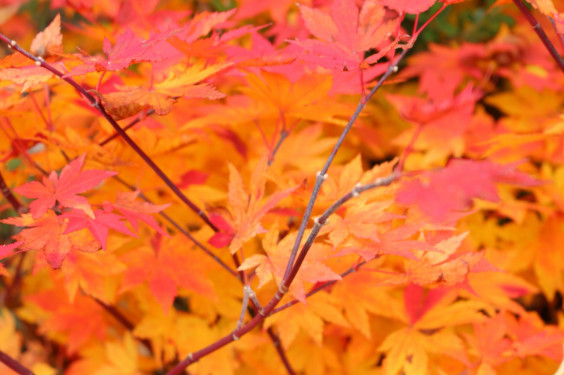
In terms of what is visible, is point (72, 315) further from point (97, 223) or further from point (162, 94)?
point (162, 94)

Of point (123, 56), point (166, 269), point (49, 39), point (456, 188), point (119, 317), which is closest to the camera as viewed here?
point (456, 188)

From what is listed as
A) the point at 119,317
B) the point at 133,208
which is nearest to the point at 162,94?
the point at 133,208

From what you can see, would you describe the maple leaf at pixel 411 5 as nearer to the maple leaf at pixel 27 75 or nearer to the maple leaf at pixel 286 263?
the maple leaf at pixel 286 263

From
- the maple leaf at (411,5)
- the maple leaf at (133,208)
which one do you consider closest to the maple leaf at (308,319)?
the maple leaf at (133,208)

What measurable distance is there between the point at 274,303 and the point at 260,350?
18.3 inches

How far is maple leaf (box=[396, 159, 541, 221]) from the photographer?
1.15ft

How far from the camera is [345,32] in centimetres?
61

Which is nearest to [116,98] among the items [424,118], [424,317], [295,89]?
[295,89]

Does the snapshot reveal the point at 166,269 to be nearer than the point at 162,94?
No

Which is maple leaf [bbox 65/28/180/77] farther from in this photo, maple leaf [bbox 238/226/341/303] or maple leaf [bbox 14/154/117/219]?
maple leaf [bbox 238/226/341/303]

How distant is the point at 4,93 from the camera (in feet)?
2.70

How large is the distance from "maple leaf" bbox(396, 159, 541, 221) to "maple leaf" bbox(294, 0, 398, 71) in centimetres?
25

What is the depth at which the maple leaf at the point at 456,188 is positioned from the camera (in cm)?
35

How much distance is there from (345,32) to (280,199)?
23 cm
